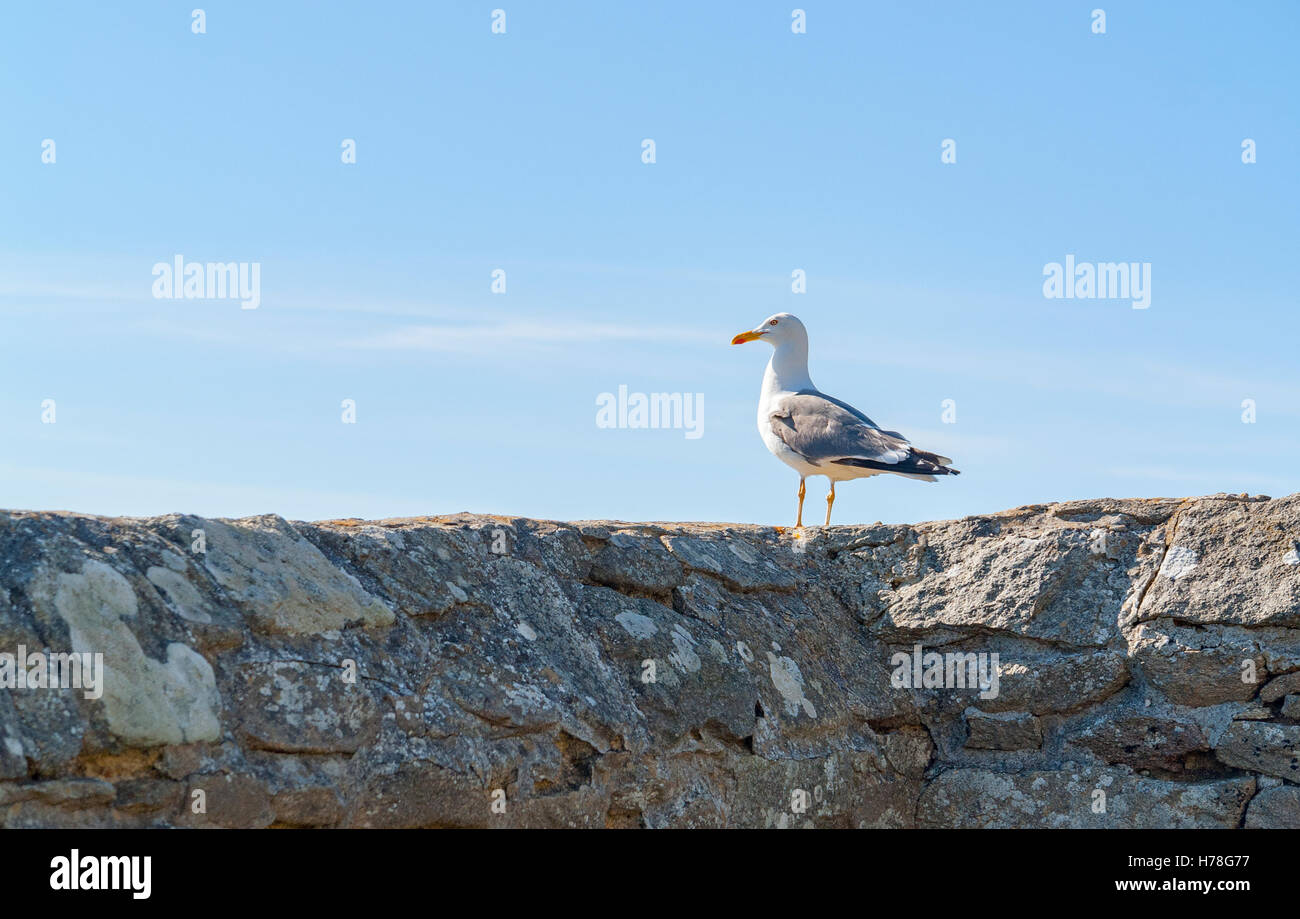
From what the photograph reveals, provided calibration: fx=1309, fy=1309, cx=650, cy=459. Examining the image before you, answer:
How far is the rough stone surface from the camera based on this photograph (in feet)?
12.7

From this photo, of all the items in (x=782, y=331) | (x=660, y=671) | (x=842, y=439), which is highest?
(x=782, y=331)

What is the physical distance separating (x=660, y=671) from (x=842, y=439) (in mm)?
2510

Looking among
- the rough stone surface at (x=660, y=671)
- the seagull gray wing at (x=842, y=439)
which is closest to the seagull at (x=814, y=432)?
Answer: the seagull gray wing at (x=842, y=439)

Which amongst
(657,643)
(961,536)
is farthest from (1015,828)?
(657,643)

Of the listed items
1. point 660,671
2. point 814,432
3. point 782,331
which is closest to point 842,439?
point 814,432

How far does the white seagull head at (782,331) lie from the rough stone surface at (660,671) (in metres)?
2.07

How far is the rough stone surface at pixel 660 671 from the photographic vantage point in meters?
3.87

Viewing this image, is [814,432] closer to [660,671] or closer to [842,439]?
[842,439]

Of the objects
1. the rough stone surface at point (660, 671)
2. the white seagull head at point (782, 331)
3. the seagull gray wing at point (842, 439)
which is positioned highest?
the white seagull head at point (782, 331)

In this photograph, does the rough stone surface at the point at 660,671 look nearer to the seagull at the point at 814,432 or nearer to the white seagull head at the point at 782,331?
the seagull at the point at 814,432

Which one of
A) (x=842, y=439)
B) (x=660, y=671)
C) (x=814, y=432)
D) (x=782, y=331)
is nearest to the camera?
(x=660, y=671)

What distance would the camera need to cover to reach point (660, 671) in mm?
5227

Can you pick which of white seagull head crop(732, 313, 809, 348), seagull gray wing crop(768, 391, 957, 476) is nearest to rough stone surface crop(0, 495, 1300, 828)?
seagull gray wing crop(768, 391, 957, 476)

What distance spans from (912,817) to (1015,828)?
46 centimetres
